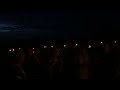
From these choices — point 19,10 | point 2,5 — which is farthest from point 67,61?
point 2,5

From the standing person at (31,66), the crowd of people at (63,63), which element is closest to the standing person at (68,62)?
the crowd of people at (63,63)

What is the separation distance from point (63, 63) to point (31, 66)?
19 centimetres

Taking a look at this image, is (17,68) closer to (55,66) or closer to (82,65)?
(55,66)

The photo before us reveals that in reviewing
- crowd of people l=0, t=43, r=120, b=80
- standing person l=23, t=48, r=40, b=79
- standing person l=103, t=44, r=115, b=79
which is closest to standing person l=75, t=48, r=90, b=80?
crowd of people l=0, t=43, r=120, b=80

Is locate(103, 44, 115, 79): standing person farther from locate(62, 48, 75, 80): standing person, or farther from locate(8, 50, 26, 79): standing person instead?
locate(8, 50, 26, 79): standing person

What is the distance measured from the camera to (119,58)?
1.19 m

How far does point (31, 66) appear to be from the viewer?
119 cm

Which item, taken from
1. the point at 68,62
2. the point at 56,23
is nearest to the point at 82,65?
the point at 68,62

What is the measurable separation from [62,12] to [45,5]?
132 mm

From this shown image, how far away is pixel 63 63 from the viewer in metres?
1.18

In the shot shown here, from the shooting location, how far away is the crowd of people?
1166 mm

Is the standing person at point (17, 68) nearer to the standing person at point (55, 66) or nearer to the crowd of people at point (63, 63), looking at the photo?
the crowd of people at point (63, 63)

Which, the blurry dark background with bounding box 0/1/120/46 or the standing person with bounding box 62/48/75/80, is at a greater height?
the blurry dark background with bounding box 0/1/120/46

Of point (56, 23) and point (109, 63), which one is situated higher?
point (56, 23)
